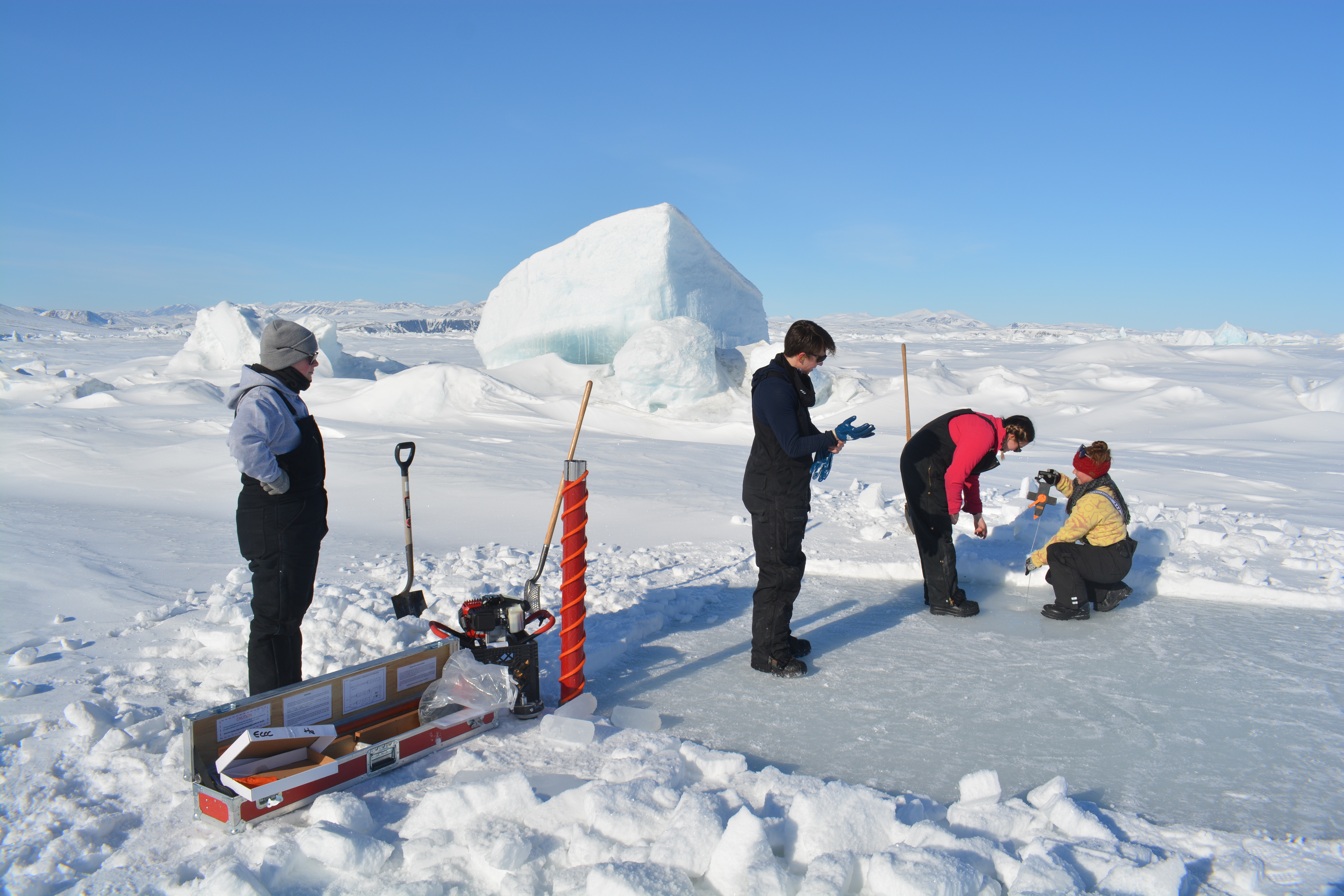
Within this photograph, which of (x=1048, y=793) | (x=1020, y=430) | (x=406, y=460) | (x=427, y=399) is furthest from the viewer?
(x=427, y=399)

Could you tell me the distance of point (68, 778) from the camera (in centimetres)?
245

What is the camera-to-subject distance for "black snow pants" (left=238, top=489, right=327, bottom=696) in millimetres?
2756

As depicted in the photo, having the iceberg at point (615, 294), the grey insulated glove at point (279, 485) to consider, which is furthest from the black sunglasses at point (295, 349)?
the iceberg at point (615, 294)

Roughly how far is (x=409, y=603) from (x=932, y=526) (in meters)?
2.64

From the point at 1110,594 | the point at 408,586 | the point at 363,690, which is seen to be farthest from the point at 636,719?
the point at 1110,594

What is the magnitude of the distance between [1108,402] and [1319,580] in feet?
43.0

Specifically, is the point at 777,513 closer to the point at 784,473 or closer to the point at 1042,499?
the point at 784,473

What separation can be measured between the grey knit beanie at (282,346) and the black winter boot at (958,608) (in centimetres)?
335

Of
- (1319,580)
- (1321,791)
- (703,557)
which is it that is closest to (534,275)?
(703,557)

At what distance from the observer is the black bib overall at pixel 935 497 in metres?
4.23

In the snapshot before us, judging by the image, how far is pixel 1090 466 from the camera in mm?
4367

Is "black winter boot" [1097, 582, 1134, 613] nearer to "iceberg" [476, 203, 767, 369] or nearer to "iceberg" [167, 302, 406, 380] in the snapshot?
"iceberg" [476, 203, 767, 369]

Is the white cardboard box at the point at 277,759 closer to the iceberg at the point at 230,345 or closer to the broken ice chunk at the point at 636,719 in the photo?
the broken ice chunk at the point at 636,719

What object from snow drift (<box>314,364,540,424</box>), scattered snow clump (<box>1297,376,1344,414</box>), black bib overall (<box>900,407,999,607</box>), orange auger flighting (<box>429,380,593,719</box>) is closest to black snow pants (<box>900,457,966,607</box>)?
black bib overall (<box>900,407,999,607</box>)
